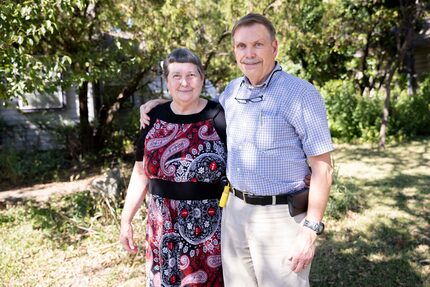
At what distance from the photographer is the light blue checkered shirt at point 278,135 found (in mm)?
1980

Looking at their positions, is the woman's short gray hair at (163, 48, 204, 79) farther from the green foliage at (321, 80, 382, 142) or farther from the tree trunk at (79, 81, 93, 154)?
the green foliage at (321, 80, 382, 142)

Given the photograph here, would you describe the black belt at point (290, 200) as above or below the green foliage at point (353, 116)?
above

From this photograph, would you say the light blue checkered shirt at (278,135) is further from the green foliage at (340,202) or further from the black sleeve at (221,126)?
the green foliage at (340,202)

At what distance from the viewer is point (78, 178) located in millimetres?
8492

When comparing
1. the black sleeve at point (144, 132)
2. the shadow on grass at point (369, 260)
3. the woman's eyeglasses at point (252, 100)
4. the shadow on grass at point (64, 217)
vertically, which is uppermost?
the woman's eyeglasses at point (252, 100)

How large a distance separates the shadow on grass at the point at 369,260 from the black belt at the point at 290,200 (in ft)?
6.71

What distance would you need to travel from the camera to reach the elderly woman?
2434 mm

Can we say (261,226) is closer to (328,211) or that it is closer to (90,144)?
(328,211)

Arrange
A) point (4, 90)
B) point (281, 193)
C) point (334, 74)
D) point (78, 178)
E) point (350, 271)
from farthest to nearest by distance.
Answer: point (334, 74) → point (78, 178) → point (4, 90) → point (350, 271) → point (281, 193)

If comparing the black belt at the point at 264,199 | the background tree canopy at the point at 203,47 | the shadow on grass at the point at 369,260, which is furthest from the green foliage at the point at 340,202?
the black belt at the point at 264,199

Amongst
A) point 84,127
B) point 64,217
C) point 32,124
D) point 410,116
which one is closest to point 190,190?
point 64,217

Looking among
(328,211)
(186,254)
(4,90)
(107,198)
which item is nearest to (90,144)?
(107,198)

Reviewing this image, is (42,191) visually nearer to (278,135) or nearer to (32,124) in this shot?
(32,124)

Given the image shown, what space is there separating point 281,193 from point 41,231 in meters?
4.12
